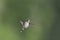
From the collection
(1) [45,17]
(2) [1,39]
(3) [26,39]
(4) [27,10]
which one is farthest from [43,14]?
(2) [1,39]

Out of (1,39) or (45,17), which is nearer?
(1,39)

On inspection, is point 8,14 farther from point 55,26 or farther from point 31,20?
point 55,26

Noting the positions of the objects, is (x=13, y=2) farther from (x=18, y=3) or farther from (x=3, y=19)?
(x=3, y=19)

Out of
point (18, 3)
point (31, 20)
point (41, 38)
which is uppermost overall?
point (18, 3)

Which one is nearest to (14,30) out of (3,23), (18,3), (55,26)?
(3,23)

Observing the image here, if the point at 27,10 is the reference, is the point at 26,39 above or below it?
below

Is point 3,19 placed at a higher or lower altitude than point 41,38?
higher
